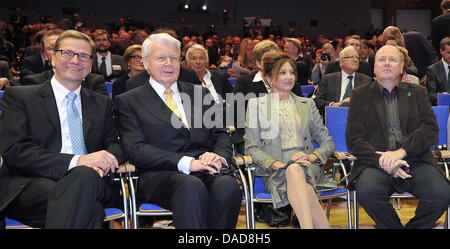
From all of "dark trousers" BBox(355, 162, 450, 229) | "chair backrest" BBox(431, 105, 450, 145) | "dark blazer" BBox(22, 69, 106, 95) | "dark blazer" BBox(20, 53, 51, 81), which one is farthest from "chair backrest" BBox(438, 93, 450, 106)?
"dark blazer" BBox(20, 53, 51, 81)

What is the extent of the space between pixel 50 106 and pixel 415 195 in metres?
2.35

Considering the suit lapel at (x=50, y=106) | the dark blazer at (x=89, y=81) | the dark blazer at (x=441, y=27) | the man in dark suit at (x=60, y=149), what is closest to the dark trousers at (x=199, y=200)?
the man in dark suit at (x=60, y=149)

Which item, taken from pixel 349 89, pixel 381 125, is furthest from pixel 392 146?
pixel 349 89

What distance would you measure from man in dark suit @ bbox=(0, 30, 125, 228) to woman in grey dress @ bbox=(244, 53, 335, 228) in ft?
3.30

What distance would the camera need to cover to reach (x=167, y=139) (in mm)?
3244

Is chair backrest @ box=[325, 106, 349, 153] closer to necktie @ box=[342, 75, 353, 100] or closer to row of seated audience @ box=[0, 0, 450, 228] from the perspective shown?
row of seated audience @ box=[0, 0, 450, 228]

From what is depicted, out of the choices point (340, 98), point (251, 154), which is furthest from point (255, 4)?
point (251, 154)

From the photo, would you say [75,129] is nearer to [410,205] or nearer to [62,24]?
[410,205]

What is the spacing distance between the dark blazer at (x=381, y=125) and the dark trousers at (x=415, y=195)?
0.16 meters

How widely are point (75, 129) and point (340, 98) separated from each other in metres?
2.99

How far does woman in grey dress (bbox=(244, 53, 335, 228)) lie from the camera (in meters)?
3.42

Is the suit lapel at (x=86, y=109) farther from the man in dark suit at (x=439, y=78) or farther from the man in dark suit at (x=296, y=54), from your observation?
the man in dark suit at (x=296, y=54)

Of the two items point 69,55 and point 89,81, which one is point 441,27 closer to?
point 89,81

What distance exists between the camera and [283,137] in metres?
3.72
